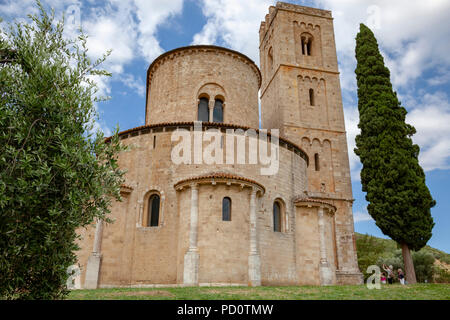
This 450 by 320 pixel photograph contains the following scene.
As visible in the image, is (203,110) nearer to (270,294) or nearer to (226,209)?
(226,209)

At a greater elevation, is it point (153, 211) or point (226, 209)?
point (153, 211)

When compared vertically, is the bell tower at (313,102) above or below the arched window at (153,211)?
above

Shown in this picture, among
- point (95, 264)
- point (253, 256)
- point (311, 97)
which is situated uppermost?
point (311, 97)

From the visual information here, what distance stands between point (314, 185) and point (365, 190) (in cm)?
346

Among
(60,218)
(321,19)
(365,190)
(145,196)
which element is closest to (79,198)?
(60,218)

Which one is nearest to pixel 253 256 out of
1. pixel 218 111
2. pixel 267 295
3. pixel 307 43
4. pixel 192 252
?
pixel 192 252

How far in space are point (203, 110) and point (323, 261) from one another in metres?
10.9

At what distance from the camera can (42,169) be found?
683cm

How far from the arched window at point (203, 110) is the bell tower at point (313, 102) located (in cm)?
654

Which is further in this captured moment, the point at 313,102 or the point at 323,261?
the point at 313,102

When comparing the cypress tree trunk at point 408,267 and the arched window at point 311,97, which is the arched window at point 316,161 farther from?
the cypress tree trunk at point 408,267

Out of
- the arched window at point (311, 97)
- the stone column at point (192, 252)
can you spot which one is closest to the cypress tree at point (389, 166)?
the arched window at point (311, 97)

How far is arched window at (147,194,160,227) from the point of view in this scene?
54.5 feet

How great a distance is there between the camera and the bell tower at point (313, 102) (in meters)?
24.1
